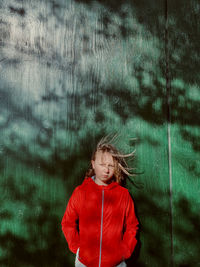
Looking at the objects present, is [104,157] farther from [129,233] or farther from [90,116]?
[129,233]

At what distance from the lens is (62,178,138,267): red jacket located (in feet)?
7.50

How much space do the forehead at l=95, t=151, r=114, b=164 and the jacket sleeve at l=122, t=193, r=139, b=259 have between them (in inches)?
17.9

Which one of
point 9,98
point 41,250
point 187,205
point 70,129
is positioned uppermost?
point 9,98

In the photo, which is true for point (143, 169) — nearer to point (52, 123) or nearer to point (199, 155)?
point (199, 155)

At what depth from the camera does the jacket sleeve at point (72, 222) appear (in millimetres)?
2342

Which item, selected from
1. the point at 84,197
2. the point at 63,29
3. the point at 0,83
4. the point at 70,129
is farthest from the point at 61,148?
the point at 63,29

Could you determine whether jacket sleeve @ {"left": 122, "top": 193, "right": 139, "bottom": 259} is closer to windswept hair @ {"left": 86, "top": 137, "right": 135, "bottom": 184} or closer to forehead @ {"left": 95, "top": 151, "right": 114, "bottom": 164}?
windswept hair @ {"left": 86, "top": 137, "right": 135, "bottom": 184}

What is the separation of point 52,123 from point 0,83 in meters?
0.71

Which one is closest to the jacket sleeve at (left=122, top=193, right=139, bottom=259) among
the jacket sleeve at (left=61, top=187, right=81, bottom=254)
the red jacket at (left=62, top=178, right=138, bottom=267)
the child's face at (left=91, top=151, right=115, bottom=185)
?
the red jacket at (left=62, top=178, right=138, bottom=267)

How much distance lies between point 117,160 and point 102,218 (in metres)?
0.56

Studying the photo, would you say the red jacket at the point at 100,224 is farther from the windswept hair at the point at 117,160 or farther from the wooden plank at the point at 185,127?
the wooden plank at the point at 185,127

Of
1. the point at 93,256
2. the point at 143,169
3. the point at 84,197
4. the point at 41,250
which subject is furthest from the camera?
the point at 143,169

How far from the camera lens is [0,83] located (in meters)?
2.77

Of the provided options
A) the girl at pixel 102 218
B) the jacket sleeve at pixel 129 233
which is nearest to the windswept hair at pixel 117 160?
the girl at pixel 102 218
